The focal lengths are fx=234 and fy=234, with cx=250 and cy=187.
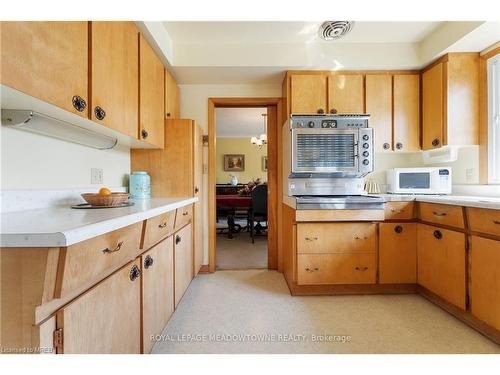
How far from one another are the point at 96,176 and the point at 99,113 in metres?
0.63

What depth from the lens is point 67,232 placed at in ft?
2.11

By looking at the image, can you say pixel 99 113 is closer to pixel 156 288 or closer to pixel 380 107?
pixel 156 288

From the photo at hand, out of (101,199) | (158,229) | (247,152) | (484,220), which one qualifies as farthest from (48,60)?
(247,152)

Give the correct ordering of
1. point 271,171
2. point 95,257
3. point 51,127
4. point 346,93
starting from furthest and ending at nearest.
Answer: point 271,171
point 346,93
point 51,127
point 95,257

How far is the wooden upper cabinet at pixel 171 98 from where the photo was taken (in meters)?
2.32

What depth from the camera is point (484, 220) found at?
151 centimetres

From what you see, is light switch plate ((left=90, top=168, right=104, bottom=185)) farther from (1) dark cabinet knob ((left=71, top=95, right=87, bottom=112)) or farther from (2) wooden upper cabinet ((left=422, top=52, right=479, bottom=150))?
(2) wooden upper cabinet ((left=422, top=52, right=479, bottom=150))

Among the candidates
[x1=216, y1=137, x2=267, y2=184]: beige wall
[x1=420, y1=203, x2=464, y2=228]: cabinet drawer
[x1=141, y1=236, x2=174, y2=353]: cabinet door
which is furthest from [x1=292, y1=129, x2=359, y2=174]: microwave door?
[x1=216, y1=137, x2=267, y2=184]: beige wall

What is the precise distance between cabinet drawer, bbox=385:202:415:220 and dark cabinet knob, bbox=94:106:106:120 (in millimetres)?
2287

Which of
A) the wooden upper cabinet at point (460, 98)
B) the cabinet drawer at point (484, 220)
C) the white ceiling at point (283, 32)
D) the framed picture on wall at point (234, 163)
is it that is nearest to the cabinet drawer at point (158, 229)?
the white ceiling at point (283, 32)

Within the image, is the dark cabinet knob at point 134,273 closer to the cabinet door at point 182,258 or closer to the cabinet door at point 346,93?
the cabinet door at point 182,258

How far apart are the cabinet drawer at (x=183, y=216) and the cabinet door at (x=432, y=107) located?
244 centimetres

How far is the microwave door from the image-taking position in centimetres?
226
